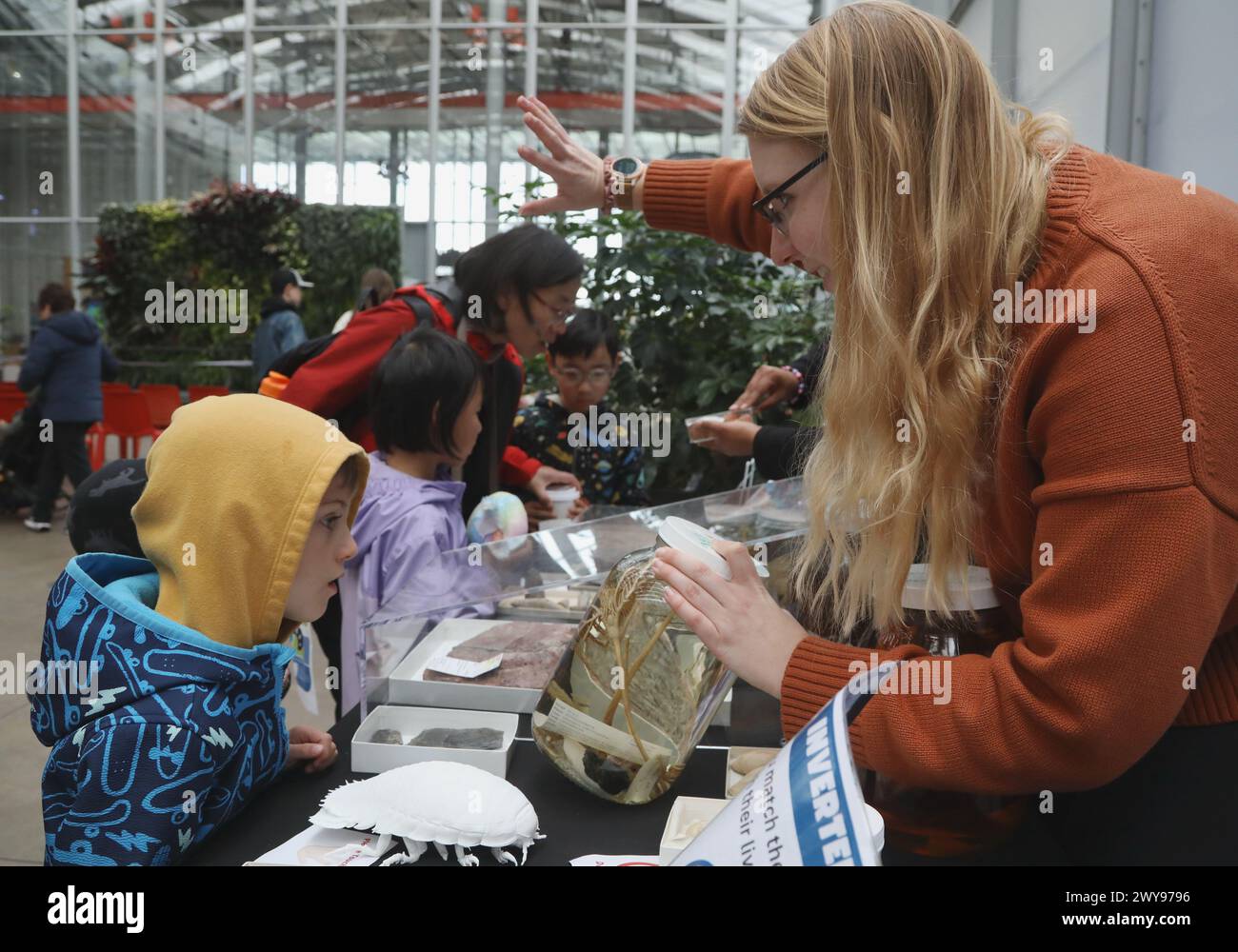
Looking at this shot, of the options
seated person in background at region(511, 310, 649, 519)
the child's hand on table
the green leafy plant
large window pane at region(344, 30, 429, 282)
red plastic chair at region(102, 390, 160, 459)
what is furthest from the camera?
large window pane at region(344, 30, 429, 282)

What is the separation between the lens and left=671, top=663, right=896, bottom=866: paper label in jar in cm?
53

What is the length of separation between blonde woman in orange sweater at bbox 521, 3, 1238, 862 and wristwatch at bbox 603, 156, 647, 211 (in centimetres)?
83

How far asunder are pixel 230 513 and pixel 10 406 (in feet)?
27.6

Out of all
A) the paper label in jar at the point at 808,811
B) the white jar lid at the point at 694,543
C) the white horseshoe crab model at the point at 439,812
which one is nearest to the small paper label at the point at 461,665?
the white horseshoe crab model at the point at 439,812

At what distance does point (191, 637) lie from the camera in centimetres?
122

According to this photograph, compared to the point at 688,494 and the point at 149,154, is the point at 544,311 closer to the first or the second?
the point at 688,494

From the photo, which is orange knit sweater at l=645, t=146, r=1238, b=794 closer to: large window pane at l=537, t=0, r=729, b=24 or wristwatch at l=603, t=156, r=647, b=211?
wristwatch at l=603, t=156, r=647, b=211

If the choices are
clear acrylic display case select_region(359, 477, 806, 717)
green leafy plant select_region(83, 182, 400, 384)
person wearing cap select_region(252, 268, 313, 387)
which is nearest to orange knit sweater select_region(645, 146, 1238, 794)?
clear acrylic display case select_region(359, 477, 806, 717)

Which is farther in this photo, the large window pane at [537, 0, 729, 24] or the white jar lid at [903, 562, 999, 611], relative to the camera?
the large window pane at [537, 0, 729, 24]

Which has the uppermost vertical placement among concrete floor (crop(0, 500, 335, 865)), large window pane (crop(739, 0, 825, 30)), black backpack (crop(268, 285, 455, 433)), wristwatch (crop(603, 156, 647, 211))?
large window pane (crop(739, 0, 825, 30))

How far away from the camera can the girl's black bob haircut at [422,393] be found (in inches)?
92.2

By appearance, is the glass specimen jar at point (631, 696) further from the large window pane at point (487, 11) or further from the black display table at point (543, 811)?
the large window pane at point (487, 11)

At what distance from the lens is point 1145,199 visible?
97 centimetres
